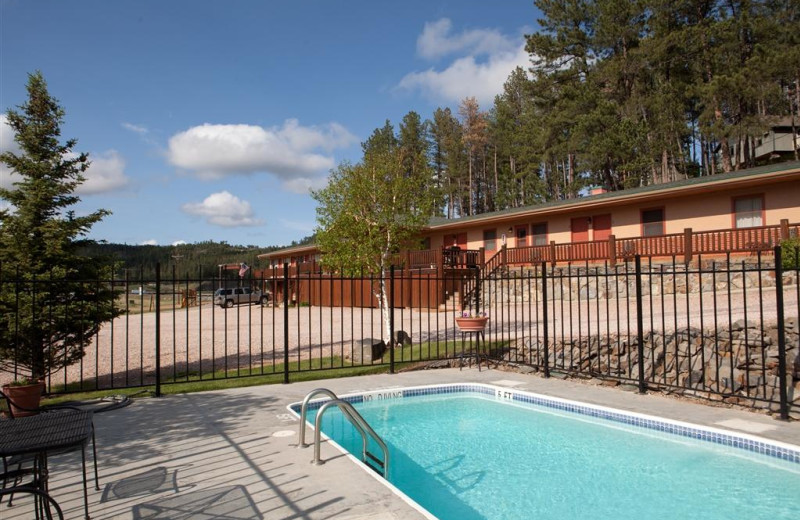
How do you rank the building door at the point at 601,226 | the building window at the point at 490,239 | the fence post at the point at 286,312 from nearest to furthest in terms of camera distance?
the fence post at the point at 286,312
the building door at the point at 601,226
the building window at the point at 490,239

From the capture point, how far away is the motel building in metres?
17.8

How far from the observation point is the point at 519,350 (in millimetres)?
12594

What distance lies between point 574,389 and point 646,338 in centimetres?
367

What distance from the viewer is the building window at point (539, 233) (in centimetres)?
2664

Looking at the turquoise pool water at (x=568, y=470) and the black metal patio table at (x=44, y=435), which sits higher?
the black metal patio table at (x=44, y=435)

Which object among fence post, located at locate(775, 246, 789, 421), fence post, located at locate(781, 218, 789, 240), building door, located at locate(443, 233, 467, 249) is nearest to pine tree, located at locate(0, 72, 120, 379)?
fence post, located at locate(775, 246, 789, 421)

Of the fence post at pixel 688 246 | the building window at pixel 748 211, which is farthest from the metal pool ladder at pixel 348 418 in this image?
the building window at pixel 748 211

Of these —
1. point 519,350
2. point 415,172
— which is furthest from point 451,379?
point 415,172

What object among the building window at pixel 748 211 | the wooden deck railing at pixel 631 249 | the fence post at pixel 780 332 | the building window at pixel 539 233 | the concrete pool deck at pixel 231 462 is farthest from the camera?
the building window at pixel 539 233

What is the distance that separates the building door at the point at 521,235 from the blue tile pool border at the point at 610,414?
64.9ft

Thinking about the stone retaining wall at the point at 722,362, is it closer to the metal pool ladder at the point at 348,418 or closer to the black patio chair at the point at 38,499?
the metal pool ladder at the point at 348,418

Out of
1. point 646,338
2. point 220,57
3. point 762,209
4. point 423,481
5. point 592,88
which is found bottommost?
point 423,481

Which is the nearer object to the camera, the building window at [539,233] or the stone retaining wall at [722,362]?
the stone retaining wall at [722,362]

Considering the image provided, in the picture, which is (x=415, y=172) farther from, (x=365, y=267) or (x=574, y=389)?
(x=574, y=389)
